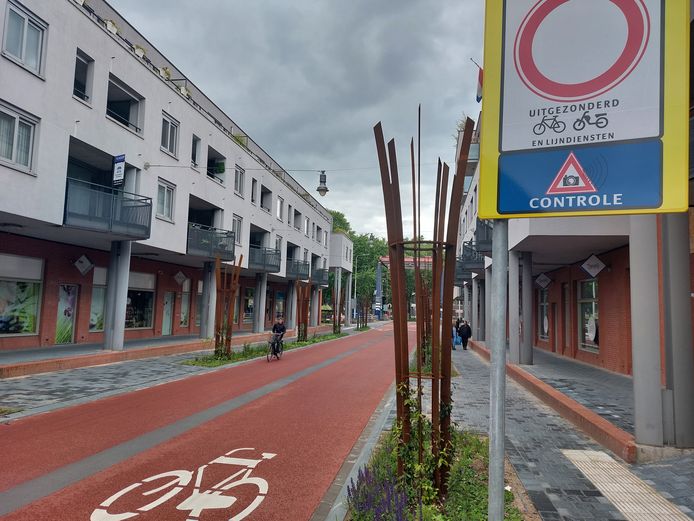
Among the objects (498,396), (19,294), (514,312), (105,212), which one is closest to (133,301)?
(19,294)

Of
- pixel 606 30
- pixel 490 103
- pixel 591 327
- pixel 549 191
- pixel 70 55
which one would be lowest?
pixel 591 327

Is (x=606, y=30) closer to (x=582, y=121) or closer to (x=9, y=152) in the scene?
(x=582, y=121)

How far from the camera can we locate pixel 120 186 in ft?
60.3

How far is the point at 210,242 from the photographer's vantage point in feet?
Result: 78.9

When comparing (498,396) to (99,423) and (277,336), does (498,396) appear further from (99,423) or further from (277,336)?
(277,336)

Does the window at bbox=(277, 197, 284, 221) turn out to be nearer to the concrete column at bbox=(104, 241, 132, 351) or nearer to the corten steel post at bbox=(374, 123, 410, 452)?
the concrete column at bbox=(104, 241, 132, 351)

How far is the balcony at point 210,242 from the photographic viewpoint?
903 inches

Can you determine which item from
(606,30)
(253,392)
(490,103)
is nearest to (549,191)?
(490,103)

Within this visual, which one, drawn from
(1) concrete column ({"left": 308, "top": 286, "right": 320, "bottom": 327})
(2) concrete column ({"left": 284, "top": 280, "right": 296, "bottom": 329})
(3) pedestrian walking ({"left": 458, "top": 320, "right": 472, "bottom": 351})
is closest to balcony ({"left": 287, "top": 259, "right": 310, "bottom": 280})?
(2) concrete column ({"left": 284, "top": 280, "right": 296, "bottom": 329})

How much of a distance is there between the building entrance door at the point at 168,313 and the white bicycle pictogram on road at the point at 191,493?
21325 mm

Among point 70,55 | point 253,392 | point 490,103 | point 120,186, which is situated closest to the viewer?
point 490,103

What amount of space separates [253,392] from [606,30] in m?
10.5

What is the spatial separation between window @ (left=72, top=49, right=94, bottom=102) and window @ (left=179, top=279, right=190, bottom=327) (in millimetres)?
12697

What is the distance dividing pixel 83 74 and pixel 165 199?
5.89 m
